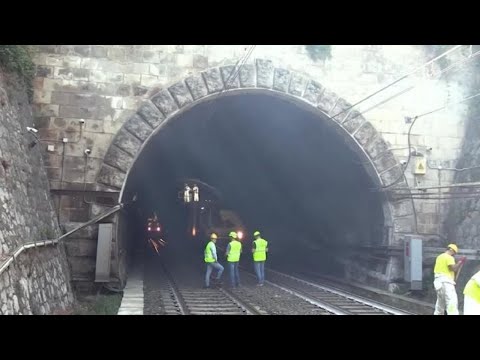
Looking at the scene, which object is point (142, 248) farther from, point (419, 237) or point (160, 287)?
point (419, 237)

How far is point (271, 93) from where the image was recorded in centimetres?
1477

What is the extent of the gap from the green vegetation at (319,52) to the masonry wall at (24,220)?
7.99 meters

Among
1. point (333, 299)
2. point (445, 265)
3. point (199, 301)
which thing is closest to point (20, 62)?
point (199, 301)

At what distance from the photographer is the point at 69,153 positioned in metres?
13.1

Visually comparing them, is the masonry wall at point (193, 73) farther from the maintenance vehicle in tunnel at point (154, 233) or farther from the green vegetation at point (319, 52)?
the maintenance vehicle in tunnel at point (154, 233)

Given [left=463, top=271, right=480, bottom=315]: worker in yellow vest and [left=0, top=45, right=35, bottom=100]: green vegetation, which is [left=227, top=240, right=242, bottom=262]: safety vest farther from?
[left=463, top=271, right=480, bottom=315]: worker in yellow vest

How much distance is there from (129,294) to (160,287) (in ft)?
9.83

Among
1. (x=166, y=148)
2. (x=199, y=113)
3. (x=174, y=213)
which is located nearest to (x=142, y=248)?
(x=174, y=213)

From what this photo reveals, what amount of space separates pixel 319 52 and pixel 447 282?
26.6ft

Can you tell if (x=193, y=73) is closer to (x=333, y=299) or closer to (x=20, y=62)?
(x=20, y=62)

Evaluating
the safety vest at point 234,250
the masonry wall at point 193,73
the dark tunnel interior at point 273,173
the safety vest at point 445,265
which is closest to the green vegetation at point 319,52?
the masonry wall at point 193,73

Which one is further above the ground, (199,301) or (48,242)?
(48,242)

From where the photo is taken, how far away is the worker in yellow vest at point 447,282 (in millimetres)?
9430

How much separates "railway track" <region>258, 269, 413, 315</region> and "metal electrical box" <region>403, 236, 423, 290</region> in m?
1.23
